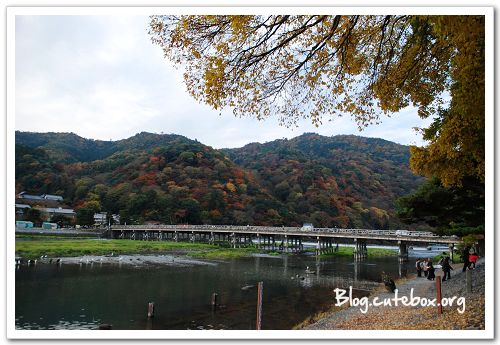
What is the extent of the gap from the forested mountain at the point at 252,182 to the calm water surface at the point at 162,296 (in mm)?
9063

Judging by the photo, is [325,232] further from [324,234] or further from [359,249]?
[359,249]

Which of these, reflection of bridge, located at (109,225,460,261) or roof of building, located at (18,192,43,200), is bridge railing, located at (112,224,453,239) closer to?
reflection of bridge, located at (109,225,460,261)

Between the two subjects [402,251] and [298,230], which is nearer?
[402,251]

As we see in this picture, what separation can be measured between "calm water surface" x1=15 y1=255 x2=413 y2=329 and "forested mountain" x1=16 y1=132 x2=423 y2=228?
9063mm

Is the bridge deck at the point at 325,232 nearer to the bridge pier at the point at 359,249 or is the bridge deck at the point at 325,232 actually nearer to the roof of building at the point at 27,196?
the bridge pier at the point at 359,249

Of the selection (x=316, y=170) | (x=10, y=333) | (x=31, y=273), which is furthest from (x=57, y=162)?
(x=316, y=170)

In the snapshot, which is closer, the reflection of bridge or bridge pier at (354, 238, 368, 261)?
the reflection of bridge

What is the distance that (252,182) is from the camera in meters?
51.8

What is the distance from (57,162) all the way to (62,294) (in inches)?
242

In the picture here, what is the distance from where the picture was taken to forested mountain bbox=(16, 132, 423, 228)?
94.9ft

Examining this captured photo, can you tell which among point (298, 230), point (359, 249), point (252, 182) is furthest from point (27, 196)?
point (252, 182)

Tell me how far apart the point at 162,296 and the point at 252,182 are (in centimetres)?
3968

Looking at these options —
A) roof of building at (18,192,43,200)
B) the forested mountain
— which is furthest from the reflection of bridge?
roof of building at (18,192,43,200)

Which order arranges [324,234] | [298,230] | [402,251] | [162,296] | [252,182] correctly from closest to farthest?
[162,296] < [402,251] < [324,234] < [298,230] < [252,182]
